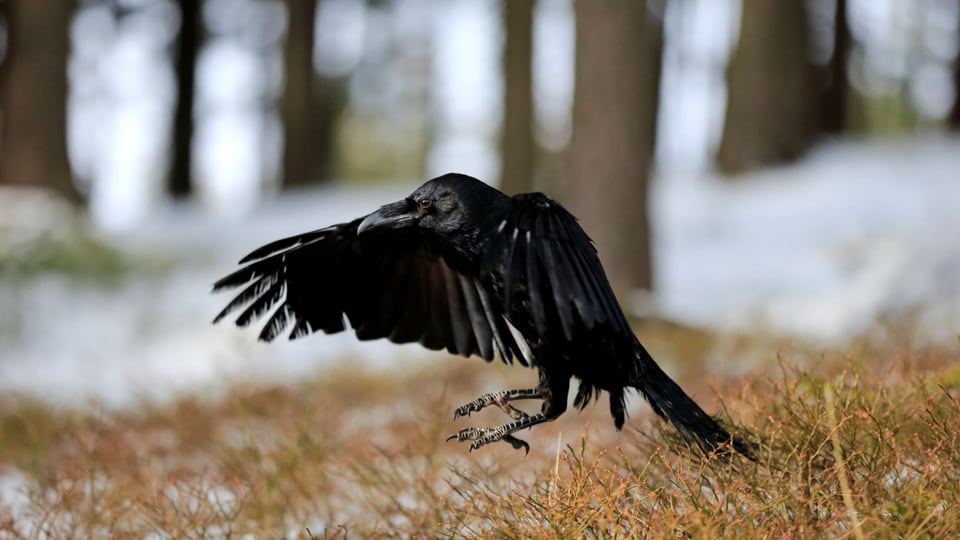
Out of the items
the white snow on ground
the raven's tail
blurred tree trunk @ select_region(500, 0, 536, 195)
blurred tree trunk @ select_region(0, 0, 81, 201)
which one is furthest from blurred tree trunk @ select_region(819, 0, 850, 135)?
the raven's tail

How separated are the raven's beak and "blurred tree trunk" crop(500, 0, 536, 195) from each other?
9.55 meters

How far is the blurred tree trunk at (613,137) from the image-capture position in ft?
25.3

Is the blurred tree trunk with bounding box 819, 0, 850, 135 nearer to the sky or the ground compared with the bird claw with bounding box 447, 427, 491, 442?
nearer to the sky

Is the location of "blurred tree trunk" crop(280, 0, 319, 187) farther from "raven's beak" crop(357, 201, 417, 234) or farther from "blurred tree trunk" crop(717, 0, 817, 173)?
"raven's beak" crop(357, 201, 417, 234)

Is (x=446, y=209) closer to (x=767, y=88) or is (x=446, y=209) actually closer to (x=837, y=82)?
(x=767, y=88)

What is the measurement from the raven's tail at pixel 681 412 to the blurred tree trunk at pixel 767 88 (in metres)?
9.61

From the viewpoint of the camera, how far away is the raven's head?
2768mm

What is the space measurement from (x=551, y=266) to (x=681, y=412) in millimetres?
582

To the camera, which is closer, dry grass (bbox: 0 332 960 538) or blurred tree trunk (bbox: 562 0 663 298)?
dry grass (bbox: 0 332 960 538)

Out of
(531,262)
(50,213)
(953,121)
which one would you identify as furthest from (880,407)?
(953,121)

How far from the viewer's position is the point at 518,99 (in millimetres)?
12539

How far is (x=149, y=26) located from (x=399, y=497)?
15.5 meters

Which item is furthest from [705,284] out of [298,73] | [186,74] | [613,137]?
[186,74]

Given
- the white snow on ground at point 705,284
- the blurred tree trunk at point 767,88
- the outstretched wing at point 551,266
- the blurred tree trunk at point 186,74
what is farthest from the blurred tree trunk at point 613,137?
the blurred tree trunk at point 186,74
